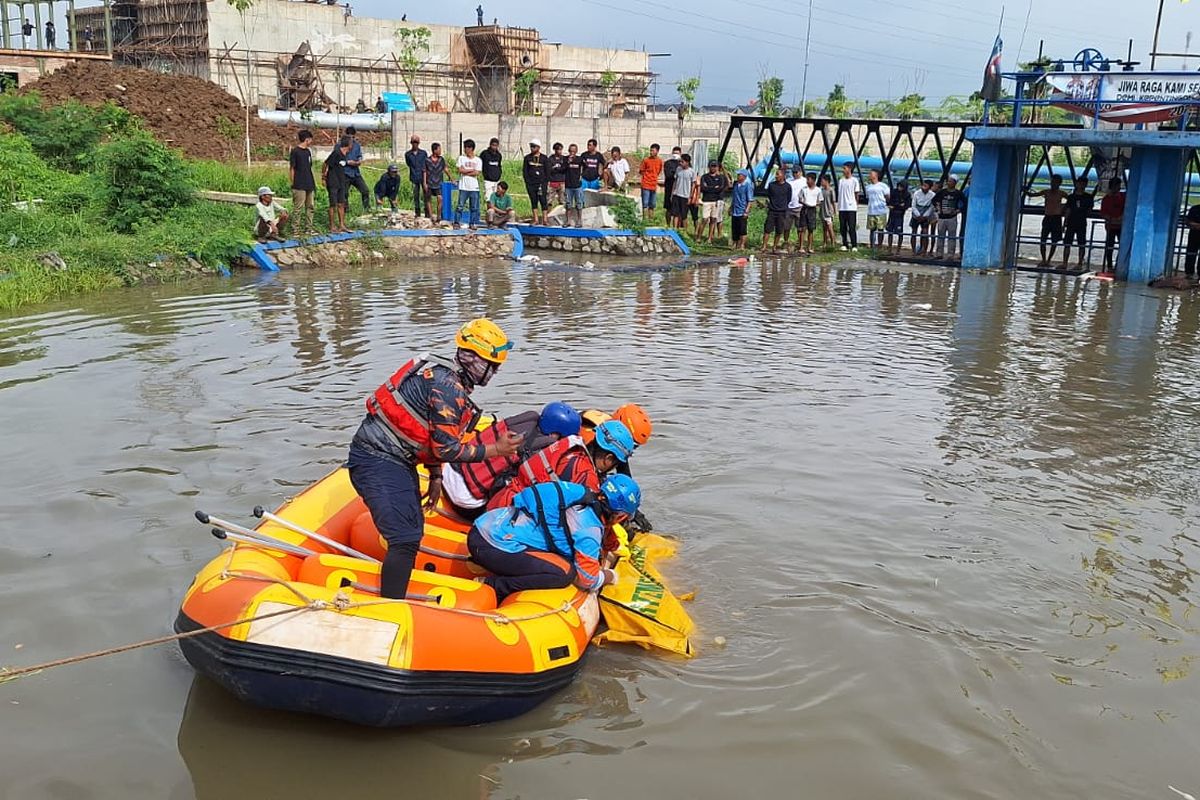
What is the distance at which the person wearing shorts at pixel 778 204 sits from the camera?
20578 millimetres

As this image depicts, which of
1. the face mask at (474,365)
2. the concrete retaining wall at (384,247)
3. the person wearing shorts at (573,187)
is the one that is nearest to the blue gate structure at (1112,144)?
the person wearing shorts at (573,187)

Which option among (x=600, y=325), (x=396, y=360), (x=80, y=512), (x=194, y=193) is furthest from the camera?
(x=194, y=193)

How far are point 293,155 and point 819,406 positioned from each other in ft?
Result: 36.8

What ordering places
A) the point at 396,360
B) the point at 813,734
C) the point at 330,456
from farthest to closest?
the point at 396,360
the point at 330,456
the point at 813,734

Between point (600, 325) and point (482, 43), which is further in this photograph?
point (482, 43)

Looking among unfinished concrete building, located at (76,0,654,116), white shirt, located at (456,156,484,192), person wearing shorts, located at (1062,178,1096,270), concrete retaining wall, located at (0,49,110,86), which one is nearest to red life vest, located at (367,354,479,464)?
white shirt, located at (456,156,484,192)

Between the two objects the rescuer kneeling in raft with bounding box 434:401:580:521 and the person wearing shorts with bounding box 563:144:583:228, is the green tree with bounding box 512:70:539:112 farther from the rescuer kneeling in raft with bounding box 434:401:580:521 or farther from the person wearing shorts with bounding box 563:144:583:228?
the rescuer kneeling in raft with bounding box 434:401:580:521

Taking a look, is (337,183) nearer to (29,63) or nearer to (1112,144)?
(1112,144)

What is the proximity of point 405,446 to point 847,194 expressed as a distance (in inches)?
699

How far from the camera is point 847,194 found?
2133 centimetres

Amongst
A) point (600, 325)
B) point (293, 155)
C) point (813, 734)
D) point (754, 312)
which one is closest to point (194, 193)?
point (293, 155)

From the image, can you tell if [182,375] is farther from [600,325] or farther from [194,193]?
[194,193]

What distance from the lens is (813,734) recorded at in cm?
505

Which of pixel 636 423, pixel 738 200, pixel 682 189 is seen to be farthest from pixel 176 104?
pixel 636 423
